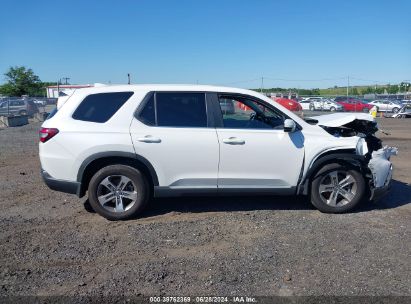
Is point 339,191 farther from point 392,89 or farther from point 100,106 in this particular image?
point 392,89

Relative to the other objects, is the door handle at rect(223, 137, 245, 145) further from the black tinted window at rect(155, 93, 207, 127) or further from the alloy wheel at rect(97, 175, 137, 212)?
the alloy wheel at rect(97, 175, 137, 212)

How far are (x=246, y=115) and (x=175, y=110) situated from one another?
1.04 m

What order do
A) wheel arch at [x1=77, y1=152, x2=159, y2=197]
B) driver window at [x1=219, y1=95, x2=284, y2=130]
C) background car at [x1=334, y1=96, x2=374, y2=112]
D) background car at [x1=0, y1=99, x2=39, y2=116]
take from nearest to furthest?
wheel arch at [x1=77, y1=152, x2=159, y2=197] < driver window at [x1=219, y1=95, x2=284, y2=130] < background car at [x1=0, y1=99, x2=39, y2=116] < background car at [x1=334, y1=96, x2=374, y2=112]

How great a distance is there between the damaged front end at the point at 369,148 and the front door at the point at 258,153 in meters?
0.87

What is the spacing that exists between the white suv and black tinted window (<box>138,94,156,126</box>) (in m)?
0.01

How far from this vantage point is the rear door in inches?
200

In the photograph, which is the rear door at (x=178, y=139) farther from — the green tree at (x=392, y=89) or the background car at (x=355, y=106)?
the green tree at (x=392, y=89)

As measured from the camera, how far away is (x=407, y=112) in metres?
29.1

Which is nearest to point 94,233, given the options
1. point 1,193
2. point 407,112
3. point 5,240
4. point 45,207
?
point 5,240

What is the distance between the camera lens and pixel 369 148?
5.98m

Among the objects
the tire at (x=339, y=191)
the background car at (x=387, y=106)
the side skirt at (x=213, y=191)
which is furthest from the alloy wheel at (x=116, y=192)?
the background car at (x=387, y=106)

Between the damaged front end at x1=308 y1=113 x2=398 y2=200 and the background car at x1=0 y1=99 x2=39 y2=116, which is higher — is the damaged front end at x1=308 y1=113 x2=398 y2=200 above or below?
below

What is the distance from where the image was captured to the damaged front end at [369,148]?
5.43 metres

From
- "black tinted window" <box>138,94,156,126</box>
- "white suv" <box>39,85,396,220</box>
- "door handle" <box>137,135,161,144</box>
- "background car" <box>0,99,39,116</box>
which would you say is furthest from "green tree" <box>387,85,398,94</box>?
"door handle" <box>137,135,161,144</box>
